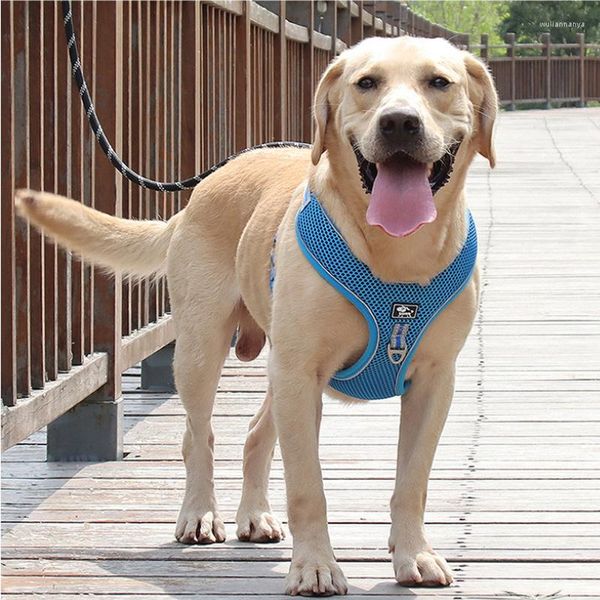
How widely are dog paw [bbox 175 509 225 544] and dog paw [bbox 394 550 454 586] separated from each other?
2.11ft

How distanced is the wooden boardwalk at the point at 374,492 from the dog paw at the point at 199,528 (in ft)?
0.16

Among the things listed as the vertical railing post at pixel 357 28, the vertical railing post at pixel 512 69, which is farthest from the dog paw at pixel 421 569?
the vertical railing post at pixel 512 69

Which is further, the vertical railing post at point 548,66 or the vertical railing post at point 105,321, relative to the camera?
the vertical railing post at point 548,66

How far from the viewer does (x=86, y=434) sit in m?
4.89

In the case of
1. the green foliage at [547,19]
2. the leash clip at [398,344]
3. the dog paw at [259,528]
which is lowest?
the dog paw at [259,528]

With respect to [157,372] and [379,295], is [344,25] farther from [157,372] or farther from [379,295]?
[379,295]

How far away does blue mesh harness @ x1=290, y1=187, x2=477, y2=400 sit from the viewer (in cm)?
345

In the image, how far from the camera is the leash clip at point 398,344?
11.3 feet

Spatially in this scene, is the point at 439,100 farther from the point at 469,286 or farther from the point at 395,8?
the point at 395,8

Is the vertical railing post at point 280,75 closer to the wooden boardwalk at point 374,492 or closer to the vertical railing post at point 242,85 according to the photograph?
the vertical railing post at point 242,85

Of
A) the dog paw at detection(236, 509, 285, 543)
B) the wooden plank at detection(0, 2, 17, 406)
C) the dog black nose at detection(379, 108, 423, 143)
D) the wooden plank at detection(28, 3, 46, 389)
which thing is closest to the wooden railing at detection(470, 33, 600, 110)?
the wooden plank at detection(28, 3, 46, 389)

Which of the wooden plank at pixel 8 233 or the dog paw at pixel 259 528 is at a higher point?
the wooden plank at pixel 8 233

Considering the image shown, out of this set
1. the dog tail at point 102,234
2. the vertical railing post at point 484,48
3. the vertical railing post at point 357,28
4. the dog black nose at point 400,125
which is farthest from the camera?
the vertical railing post at point 484,48

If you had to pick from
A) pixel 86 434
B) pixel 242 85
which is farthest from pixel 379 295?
pixel 242 85
